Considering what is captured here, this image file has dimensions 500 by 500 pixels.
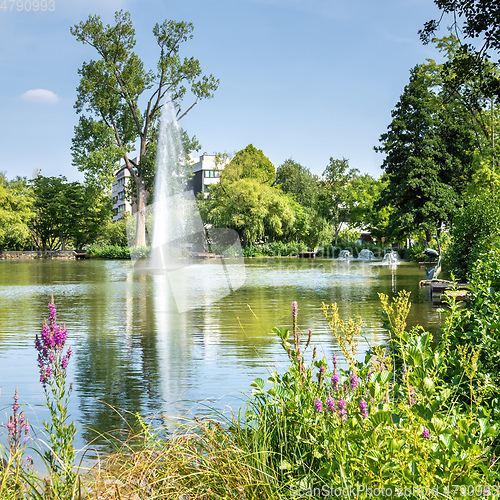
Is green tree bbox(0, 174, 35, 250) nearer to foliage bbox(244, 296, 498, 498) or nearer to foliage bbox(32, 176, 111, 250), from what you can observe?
foliage bbox(32, 176, 111, 250)

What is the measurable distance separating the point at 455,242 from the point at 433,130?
94.4 feet

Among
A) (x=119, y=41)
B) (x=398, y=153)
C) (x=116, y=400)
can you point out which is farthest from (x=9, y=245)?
(x=116, y=400)

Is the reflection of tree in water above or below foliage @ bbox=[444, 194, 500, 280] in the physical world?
below

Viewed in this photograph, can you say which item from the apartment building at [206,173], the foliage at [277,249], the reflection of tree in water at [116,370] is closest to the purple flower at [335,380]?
the reflection of tree in water at [116,370]

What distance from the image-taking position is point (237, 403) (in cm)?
529

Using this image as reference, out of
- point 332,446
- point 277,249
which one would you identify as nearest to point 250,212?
point 277,249

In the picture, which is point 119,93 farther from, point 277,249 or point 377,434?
point 377,434

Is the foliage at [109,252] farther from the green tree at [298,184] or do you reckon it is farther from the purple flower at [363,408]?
the purple flower at [363,408]

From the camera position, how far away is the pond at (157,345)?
218 inches

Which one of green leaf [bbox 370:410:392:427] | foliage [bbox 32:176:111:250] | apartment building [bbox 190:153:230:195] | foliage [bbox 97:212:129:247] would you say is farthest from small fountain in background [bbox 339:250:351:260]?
green leaf [bbox 370:410:392:427]

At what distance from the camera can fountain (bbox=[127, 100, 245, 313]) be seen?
3764 cm

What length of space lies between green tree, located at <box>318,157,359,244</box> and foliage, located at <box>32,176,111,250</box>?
27449mm

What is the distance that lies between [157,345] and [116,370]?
1817mm

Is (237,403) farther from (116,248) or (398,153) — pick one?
(116,248)
